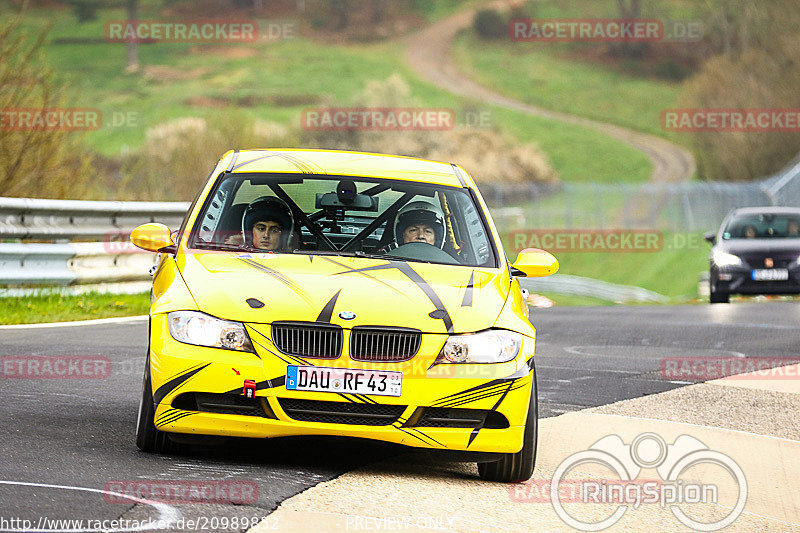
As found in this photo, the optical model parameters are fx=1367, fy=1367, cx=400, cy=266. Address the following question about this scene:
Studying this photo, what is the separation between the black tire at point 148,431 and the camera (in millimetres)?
6773

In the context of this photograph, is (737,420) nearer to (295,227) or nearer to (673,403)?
(673,403)

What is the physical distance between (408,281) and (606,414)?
2711 mm

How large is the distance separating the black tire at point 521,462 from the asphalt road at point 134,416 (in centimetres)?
66

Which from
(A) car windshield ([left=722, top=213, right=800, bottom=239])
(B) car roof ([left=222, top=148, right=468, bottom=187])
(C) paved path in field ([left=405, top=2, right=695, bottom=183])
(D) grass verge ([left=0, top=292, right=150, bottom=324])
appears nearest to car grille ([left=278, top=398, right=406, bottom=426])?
(B) car roof ([left=222, top=148, right=468, bottom=187])

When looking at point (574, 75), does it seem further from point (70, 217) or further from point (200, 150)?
point (70, 217)

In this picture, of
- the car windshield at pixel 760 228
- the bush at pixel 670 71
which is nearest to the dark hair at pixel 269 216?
the car windshield at pixel 760 228

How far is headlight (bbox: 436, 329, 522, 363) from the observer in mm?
6621

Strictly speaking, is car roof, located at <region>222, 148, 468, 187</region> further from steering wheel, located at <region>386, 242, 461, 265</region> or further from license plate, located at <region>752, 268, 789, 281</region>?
license plate, located at <region>752, 268, 789, 281</region>

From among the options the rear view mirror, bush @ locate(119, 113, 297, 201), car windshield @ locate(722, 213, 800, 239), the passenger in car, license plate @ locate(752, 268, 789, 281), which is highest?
bush @ locate(119, 113, 297, 201)

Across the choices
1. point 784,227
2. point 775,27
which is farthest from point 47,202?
point 775,27

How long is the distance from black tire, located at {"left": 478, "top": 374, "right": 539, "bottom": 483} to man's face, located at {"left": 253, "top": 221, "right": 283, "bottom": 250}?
1.87 metres

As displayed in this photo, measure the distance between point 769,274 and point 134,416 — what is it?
16.5m

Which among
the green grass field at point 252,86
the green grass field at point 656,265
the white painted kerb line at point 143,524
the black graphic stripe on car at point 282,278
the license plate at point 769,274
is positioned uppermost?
the green grass field at point 252,86

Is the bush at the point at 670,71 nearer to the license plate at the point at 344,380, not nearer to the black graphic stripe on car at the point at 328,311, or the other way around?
Answer: the black graphic stripe on car at the point at 328,311
